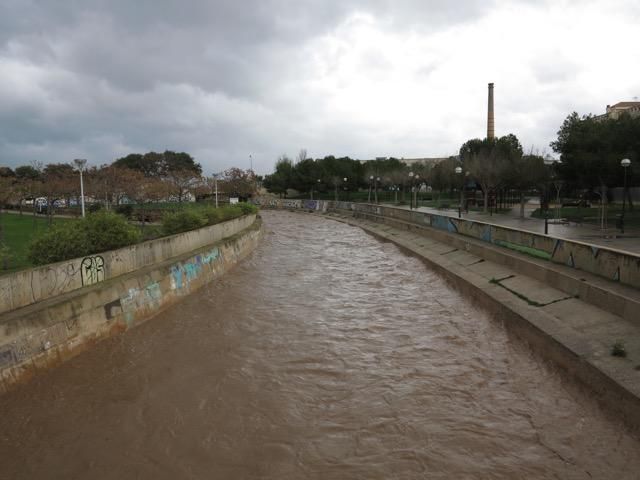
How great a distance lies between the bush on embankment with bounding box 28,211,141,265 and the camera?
1183 cm

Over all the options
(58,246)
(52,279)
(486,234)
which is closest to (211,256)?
(58,246)

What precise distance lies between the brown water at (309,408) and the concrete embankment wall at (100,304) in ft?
1.11

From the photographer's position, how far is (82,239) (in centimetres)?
1236

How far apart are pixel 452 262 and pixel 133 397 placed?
15.0 m

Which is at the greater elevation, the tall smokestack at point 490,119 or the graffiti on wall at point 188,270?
the tall smokestack at point 490,119

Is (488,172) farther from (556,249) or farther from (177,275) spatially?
(177,275)

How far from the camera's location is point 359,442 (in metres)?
6.53

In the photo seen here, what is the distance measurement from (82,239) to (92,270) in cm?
A: 218

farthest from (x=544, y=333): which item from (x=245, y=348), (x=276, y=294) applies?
(x=276, y=294)

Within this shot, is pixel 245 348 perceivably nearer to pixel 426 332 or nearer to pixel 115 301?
pixel 115 301

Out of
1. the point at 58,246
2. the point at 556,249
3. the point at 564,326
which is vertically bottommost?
the point at 564,326

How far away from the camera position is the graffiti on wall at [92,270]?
10.3 m

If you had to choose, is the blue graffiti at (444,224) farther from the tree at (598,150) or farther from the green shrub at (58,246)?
the green shrub at (58,246)

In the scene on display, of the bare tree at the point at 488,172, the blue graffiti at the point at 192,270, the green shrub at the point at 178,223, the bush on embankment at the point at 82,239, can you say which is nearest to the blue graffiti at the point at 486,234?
the blue graffiti at the point at 192,270
